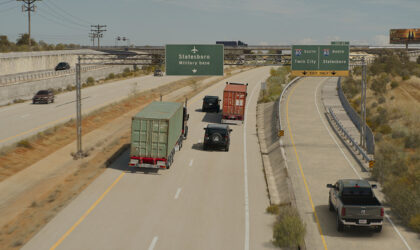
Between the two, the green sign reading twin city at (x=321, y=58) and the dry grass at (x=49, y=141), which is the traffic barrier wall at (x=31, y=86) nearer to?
the dry grass at (x=49, y=141)

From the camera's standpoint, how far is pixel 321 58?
40656 mm

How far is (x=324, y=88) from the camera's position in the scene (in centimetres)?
7600

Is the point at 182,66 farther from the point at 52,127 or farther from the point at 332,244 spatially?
the point at 332,244

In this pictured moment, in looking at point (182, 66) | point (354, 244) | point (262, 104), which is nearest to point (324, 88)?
point (262, 104)

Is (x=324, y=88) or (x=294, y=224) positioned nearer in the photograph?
(x=294, y=224)

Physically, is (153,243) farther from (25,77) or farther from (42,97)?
(25,77)

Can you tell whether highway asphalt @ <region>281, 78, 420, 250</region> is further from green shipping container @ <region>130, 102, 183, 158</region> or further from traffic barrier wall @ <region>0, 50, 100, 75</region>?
traffic barrier wall @ <region>0, 50, 100, 75</region>

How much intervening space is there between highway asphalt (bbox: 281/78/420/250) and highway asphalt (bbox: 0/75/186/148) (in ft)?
74.2

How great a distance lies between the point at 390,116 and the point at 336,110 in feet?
19.5

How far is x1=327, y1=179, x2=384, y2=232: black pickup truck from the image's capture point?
18.6 m

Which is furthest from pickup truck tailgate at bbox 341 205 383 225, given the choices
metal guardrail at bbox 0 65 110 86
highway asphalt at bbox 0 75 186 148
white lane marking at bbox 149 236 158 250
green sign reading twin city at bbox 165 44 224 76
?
metal guardrail at bbox 0 65 110 86

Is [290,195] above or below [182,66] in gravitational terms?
below

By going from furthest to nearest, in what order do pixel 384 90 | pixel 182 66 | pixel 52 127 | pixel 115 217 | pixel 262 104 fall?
1. pixel 384 90
2. pixel 262 104
3. pixel 52 127
4. pixel 182 66
5. pixel 115 217

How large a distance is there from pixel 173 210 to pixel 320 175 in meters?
11.0
